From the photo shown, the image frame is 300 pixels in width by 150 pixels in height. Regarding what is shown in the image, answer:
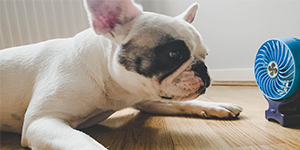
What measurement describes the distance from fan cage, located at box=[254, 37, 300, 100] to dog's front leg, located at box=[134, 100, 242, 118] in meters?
0.17

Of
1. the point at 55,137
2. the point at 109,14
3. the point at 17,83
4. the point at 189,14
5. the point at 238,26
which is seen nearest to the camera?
the point at 55,137

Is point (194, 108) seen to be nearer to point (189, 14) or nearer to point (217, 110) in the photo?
point (217, 110)

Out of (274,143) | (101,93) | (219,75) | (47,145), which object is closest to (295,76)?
(274,143)

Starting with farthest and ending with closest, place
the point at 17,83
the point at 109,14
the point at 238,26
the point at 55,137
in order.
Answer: the point at 238,26 < the point at 17,83 < the point at 109,14 < the point at 55,137

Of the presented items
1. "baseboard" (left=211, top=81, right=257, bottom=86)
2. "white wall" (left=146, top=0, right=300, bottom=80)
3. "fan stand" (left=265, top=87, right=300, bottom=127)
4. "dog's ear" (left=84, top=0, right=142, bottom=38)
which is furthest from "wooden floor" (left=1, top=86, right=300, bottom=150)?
"white wall" (left=146, top=0, right=300, bottom=80)

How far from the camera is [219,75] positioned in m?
2.49

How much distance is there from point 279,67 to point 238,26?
5.07 feet

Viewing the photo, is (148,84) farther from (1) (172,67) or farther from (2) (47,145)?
(2) (47,145)

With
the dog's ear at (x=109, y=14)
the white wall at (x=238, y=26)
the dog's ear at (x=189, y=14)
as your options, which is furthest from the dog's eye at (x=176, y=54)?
the white wall at (x=238, y=26)

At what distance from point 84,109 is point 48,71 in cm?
22

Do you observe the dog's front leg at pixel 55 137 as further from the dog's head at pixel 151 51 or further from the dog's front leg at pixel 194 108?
the dog's front leg at pixel 194 108

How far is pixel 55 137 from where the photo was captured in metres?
0.70

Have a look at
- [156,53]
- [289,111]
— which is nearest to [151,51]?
[156,53]

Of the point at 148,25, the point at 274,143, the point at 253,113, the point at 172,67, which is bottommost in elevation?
the point at 253,113
